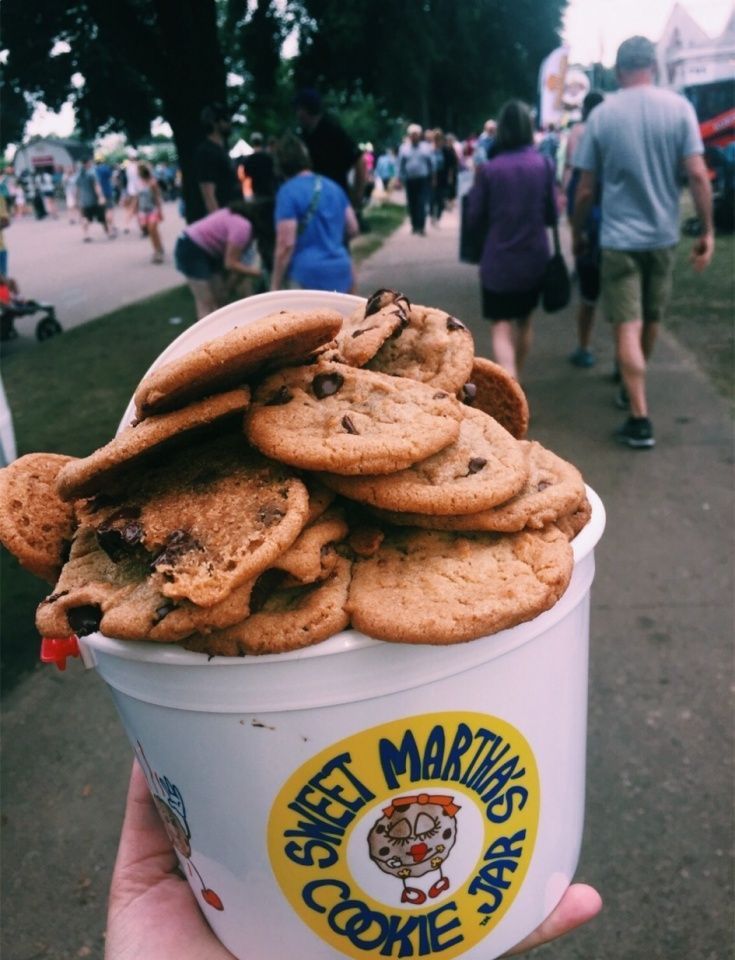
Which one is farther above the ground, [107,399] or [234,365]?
[234,365]

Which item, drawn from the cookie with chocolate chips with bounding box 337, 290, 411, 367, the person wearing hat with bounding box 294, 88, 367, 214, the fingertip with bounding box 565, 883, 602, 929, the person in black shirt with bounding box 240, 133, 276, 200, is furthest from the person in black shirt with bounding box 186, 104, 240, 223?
the fingertip with bounding box 565, 883, 602, 929

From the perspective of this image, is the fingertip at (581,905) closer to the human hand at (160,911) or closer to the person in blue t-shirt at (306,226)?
the human hand at (160,911)

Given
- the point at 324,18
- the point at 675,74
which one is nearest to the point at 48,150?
the point at 675,74

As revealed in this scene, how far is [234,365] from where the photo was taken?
114cm

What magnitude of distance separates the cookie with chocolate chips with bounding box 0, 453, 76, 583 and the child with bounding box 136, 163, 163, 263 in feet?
50.4

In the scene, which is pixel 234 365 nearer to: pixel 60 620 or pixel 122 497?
pixel 122 497

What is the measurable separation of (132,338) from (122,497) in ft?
27.7

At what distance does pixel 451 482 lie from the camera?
1.20 m

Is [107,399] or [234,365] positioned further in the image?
[107,399]

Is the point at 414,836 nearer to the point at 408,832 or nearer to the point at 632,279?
the point at 408,832

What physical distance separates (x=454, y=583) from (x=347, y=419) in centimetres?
31

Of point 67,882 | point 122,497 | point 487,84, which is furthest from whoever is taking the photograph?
point 487,84

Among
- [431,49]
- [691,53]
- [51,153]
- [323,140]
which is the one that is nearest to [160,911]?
[323,140]

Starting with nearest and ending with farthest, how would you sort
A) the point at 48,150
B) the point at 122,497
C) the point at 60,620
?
the point at 60,620 < the point at 122,497 < the point at 48,150
